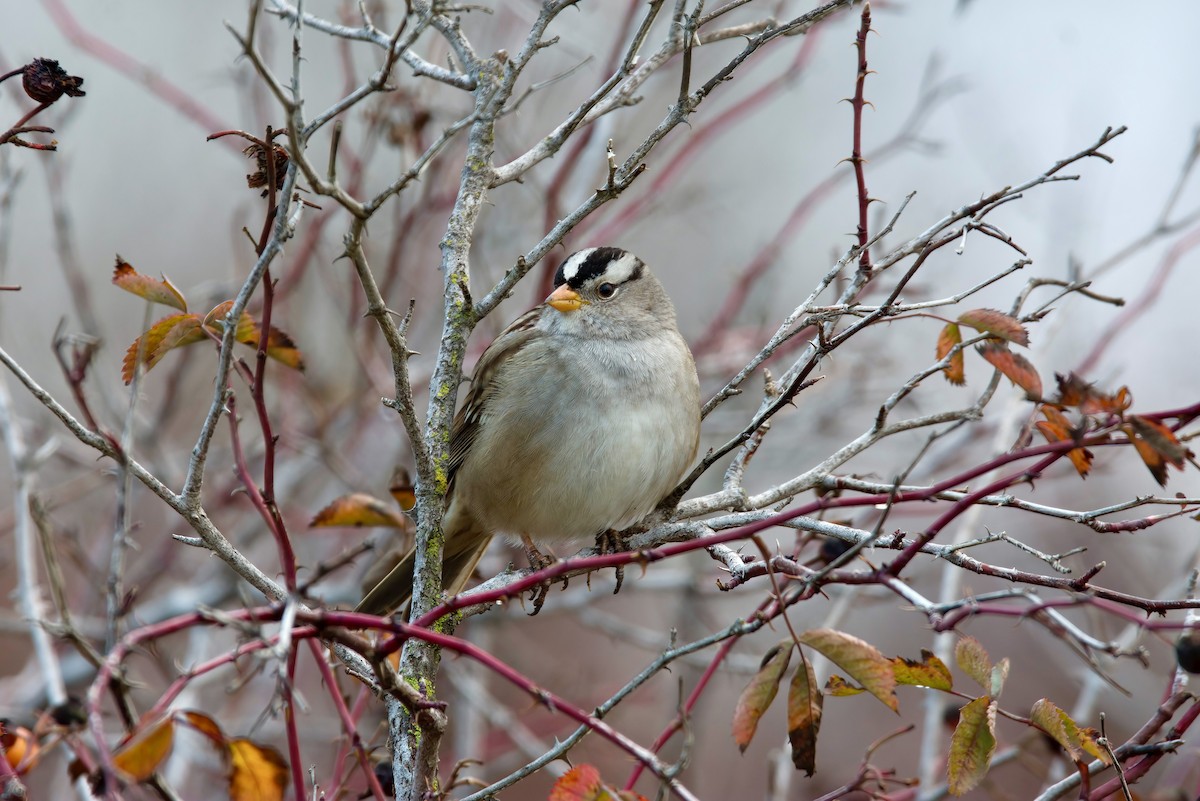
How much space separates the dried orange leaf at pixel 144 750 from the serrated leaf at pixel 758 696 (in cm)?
89

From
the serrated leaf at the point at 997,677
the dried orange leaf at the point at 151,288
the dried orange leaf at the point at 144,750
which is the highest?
the dried orange leaf at the point at 151,288

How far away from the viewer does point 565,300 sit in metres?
3.96

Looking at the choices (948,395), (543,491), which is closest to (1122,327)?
(948,395)

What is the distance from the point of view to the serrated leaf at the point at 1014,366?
1.98 m

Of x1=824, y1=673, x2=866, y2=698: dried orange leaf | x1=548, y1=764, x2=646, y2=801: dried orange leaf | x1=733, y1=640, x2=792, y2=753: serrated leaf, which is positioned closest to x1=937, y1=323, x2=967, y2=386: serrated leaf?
x1=824, y1=673, x2=866, y2=698: dried orange leaf

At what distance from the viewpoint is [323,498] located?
631 centimetres

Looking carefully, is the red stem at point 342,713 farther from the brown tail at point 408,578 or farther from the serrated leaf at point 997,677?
the brown tail at point 408,578

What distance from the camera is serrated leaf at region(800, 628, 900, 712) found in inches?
70.9

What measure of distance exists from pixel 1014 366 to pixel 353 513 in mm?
1607

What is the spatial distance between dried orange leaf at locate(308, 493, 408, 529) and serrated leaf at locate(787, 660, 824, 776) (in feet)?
4.25

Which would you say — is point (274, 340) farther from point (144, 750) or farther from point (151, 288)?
point (144, 750)

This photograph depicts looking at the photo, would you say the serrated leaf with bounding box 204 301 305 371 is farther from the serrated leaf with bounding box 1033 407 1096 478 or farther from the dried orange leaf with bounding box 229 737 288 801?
the serrated leaf with bounding box 1033 407 1096 478

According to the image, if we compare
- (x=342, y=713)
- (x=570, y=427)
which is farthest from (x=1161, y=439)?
(x=570, y=427)

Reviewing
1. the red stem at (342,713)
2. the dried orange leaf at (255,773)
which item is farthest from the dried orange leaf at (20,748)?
the red stem at (342,713)
